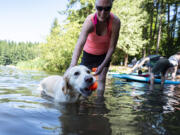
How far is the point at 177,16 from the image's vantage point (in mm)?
→ 31922

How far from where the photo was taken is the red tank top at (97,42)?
371 centimetres

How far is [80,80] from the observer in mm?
3273

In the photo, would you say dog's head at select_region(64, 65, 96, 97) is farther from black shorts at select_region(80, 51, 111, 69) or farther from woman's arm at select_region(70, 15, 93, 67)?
black shorts at select_region(80, 51, 111, 69)

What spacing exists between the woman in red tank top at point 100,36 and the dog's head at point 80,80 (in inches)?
11.0

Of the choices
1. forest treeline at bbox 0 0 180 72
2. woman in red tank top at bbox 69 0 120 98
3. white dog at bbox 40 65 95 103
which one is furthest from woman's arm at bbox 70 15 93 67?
forest treeline at bbox 0 0 180 72

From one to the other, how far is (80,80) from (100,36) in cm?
120

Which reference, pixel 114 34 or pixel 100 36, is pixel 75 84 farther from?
pixel 114 34

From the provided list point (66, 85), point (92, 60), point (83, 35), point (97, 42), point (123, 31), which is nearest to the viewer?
point (66, 85)

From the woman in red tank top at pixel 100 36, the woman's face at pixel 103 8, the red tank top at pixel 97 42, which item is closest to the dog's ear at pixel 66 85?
the woman in red tank top at pixel 100 36

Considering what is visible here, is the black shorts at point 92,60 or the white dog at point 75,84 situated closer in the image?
the white dog at point 75,84

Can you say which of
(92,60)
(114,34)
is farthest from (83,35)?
(92,60)

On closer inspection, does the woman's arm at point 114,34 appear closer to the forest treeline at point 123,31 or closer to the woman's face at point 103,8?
the woman's face at point 103,8

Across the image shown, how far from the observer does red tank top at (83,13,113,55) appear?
3710mm

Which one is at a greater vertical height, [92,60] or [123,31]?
[123,31]
